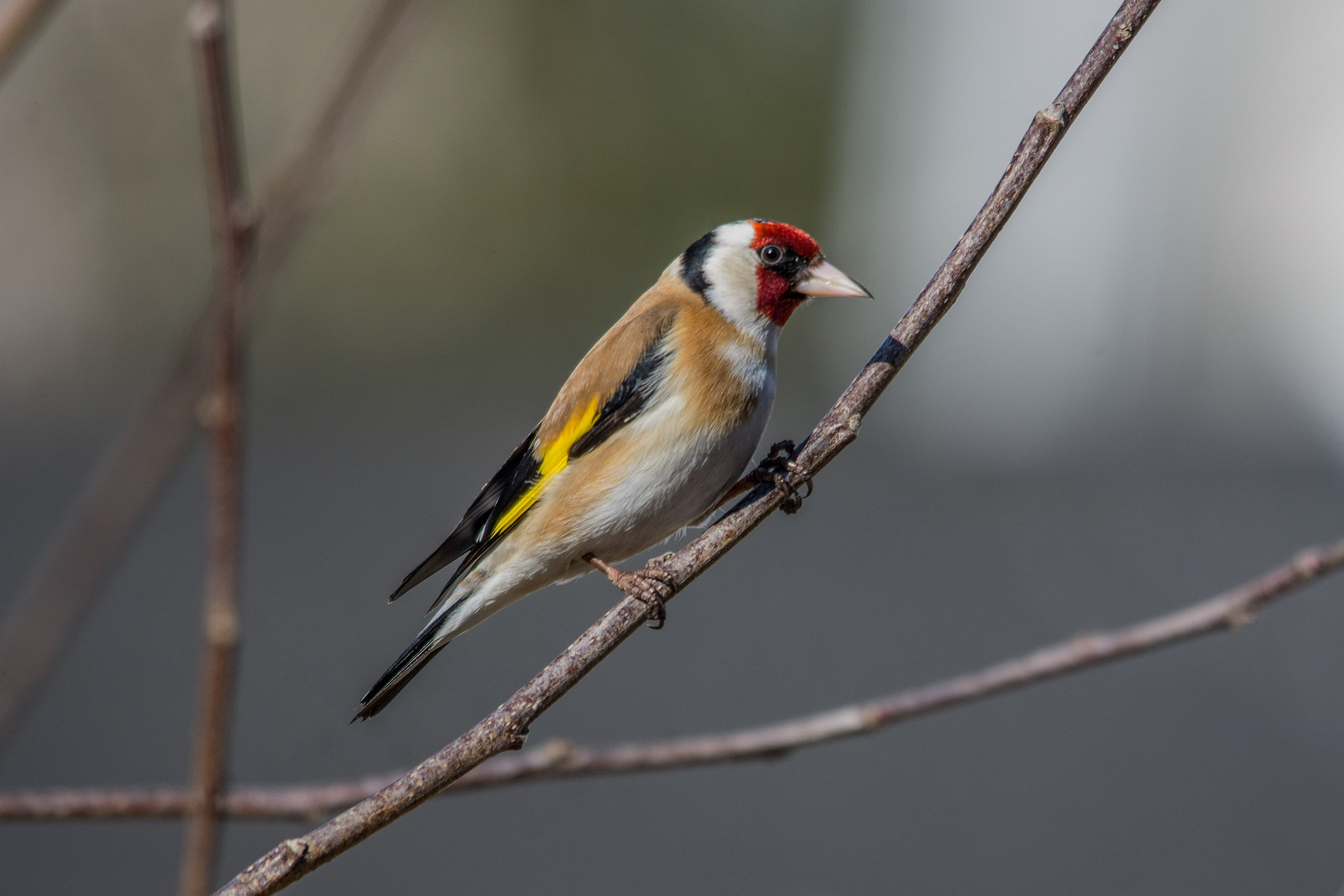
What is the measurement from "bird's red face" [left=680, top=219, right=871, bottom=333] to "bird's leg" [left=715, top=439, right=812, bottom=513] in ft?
1.40

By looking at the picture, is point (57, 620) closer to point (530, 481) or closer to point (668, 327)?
point (530, 481)

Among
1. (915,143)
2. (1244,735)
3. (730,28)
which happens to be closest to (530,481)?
(1244,735)

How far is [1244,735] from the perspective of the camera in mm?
6547

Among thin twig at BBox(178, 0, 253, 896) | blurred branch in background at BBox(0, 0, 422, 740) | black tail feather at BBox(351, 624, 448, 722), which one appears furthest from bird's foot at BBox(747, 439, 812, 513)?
thin twig at BBox(178, 0, 253, 896)

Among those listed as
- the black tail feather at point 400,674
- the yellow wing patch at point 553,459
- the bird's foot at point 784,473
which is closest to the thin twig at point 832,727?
the black tail feather at point 400,674

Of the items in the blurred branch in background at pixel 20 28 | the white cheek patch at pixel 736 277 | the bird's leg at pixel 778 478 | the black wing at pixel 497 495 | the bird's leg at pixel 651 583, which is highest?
the blurred branch in background at pixel 20 28

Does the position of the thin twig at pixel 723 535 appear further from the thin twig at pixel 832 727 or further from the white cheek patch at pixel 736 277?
the white cheek patch at pixel 736 277

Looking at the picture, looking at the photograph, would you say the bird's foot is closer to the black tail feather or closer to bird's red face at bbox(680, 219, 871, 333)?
bird's red face at bbox(680, 219, 871, 333)

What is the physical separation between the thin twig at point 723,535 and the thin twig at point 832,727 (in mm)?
235

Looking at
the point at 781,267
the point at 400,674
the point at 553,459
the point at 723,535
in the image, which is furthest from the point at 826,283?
the point at 400,674

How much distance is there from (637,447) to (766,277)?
58 centimetres

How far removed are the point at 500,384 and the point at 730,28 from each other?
392 centimetres

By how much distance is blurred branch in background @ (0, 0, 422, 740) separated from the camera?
130 cm

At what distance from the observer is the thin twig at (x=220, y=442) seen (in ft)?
3.49
